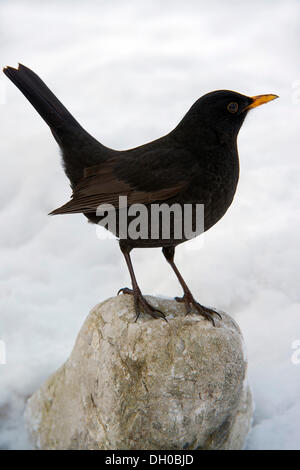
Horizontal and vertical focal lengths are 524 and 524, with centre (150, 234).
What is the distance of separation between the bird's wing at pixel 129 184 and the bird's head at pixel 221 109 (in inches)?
13.6

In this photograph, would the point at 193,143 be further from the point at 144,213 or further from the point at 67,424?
the point at 67,424

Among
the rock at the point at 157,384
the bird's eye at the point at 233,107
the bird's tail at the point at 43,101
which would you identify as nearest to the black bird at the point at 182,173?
the bird's eye at the point at 233,107

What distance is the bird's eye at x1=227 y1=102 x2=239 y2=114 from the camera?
12.9 feet

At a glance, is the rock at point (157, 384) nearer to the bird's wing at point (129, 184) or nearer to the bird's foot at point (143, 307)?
the bird's foot at point (143, 307)

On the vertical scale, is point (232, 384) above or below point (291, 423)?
above

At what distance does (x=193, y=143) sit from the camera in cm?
395

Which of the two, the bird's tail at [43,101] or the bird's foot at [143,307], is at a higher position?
the bird's tail at [43,101]

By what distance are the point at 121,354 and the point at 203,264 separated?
2.87 metres

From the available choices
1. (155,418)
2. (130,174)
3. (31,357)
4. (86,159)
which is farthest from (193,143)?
(31,357)

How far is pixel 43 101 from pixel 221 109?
1.54 metres

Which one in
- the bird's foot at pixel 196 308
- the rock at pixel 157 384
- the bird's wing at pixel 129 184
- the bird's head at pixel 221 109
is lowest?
the rock at pixel 157 384

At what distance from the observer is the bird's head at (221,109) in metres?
3.91

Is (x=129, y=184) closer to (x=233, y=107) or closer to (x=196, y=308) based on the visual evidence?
A: (x=233, y=107)

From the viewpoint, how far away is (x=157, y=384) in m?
3.72
